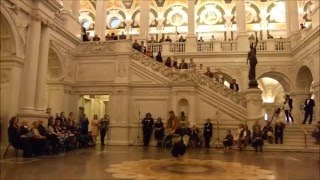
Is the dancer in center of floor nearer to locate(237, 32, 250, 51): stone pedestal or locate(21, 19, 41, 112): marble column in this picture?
locate(21, 19, 41, 112): marble column

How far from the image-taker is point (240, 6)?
80.4ft

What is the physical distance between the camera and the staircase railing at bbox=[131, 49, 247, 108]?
16.6 m

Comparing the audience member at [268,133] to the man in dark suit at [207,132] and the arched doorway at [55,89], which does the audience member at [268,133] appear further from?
the arched doorway at [55,89]

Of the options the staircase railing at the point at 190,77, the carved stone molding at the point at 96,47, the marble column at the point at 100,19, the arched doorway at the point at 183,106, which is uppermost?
the marble column at the point at 100,19

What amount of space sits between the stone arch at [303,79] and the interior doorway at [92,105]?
44.4 ft

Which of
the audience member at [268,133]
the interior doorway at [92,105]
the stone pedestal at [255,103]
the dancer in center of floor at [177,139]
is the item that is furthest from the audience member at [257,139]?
the interior doorway at [92,105]

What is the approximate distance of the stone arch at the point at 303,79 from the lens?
70.3 feet

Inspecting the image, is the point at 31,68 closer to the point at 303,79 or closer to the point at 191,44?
the point at 191,44

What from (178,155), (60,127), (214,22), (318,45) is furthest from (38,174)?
(214,22)

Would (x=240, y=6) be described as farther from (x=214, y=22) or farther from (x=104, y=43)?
(x=104, y=43)

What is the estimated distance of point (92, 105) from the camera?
21.2m

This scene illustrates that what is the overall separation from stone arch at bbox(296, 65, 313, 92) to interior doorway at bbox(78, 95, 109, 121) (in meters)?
13.5

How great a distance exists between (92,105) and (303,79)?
14.7 metres

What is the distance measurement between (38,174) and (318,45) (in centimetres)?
1649
